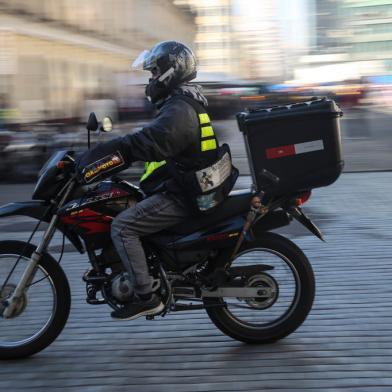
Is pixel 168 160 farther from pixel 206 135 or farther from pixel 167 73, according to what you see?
pixel 167 73

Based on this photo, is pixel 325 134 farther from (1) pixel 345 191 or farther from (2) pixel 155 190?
(1) pixel 345 191

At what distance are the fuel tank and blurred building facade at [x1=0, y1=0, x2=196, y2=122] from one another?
10306 mm

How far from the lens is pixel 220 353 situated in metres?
4.10

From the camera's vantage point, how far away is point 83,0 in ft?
134

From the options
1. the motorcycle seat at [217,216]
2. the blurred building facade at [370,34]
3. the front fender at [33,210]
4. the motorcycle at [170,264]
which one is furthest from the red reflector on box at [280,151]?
the blurred building facade at [370,34]

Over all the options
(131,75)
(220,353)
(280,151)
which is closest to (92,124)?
(280,151)

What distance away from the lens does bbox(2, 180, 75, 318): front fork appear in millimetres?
3926

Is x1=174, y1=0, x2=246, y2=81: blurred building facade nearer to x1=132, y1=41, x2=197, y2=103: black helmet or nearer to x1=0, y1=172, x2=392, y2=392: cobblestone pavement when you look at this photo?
x1=0, y1=172, x2=392, y2=392: cobblestone pavement

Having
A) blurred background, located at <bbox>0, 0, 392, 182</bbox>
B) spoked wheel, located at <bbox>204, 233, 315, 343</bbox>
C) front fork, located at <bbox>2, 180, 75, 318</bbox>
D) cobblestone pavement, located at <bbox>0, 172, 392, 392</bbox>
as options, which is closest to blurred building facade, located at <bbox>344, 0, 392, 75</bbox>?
blurred background, located at <bbox>0, 0, 392, 182</bbox>

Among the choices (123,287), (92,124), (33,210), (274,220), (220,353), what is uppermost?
(92,124)

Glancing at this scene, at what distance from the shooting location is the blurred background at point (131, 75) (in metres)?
13.3

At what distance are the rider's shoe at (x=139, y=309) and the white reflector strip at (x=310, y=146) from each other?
3.93ft

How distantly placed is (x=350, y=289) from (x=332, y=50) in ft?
189

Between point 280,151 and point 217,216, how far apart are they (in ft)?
1.73
